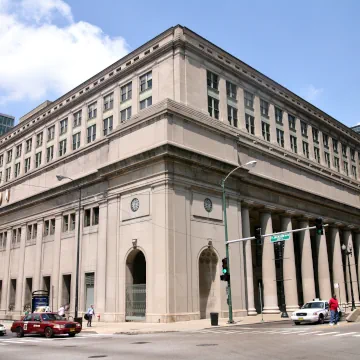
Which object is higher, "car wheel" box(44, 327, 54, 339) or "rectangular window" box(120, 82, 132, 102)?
"rectangular window" box(120, 82, 132, 102)

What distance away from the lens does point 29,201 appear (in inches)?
2203

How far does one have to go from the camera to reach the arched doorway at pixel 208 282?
3825 centimetres

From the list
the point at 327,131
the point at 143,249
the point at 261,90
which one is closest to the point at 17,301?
the point at 143,249

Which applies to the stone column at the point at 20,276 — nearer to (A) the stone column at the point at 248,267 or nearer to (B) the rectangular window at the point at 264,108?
(A) the stone column at the point at 248,267

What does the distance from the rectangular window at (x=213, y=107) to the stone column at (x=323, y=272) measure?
20912 millimetres

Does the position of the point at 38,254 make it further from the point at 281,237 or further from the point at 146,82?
the point at 281,237

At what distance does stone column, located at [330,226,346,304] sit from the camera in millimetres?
56825

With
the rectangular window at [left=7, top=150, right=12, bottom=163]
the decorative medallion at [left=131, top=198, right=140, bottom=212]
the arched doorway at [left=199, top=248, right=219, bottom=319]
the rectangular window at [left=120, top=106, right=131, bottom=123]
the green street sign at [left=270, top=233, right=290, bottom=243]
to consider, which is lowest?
the arched doorway at [left=199, top=248, right=219, bottom=319]

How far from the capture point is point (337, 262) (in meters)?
58.5

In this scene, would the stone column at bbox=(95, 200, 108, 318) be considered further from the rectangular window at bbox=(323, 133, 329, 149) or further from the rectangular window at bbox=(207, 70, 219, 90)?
the rectangular window at bbox=(323, 133, 329, 149)

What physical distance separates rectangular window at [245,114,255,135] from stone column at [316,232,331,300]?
16.0 metres

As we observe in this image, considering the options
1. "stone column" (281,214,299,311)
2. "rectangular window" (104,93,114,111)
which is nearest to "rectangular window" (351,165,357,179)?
"stone column" (281,214,299,311)

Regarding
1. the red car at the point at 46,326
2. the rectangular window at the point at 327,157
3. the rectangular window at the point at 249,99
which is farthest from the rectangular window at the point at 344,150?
the red car at the point at 46,326

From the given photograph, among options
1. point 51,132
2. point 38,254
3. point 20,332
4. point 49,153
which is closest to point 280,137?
point 49,153
